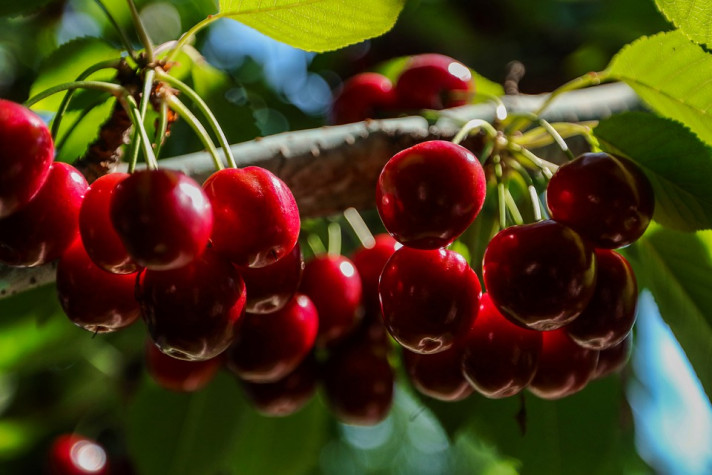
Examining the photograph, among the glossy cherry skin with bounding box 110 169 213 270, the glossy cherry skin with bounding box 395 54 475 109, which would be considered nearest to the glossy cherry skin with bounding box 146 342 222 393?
the glossy cherry skin with bounding box 110 169 213 270

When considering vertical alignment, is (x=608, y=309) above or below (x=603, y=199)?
below

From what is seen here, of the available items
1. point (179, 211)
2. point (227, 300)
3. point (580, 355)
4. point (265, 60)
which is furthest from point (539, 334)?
point (265, 60)

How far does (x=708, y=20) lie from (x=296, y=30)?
0.58m

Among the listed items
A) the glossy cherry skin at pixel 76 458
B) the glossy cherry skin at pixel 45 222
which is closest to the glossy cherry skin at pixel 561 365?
the glossy cherry skin at pixel 45 222

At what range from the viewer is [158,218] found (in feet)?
2.62

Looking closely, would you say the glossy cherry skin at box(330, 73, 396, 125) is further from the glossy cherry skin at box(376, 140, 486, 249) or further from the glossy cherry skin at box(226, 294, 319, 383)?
the glossy cherry skin at box(376, 140, 486, 249)

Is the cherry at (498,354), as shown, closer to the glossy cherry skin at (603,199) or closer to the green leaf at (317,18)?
the glossy cherry skin at (603,199)

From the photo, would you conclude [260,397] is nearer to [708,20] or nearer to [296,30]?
[296,30]

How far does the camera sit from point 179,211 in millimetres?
804

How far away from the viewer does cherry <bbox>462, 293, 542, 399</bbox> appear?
1070mm

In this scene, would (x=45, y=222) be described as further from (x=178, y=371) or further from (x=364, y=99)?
(x=364, y=99)

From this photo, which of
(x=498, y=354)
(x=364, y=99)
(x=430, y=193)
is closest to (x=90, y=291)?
(x=430, y=193)

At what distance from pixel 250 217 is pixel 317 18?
38cm

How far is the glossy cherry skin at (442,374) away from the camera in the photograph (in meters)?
1.18
